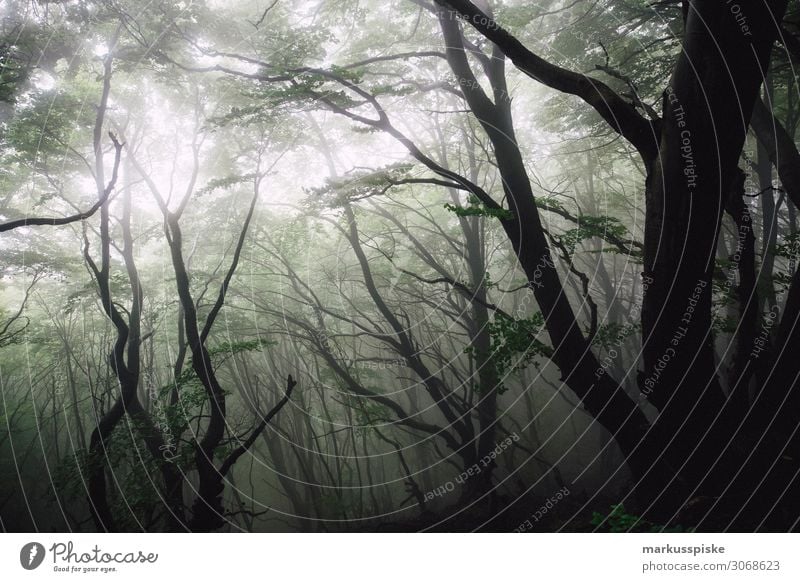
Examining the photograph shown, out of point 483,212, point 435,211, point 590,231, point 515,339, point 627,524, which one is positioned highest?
point 435,211

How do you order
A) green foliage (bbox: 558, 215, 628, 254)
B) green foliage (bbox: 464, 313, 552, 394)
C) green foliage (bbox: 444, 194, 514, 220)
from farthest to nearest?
green foliage (bbox: 558, 215, 628, 254), green foliage (bbox: 464, 313, 552, 394), green foliage (bbox: 444, 194, 514, 220)

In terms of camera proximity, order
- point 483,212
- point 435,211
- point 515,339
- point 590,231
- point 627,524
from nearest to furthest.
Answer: point 627,524 < point 483,212 < point 515,339 < point 590,231 < point 435,211

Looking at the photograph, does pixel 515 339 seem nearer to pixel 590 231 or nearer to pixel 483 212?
pixel 483 212

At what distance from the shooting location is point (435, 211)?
486 inches

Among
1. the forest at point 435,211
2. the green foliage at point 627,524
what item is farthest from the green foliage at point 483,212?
the green foliage at point 627,524

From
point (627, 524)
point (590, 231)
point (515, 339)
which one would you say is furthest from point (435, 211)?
point (627, 524)

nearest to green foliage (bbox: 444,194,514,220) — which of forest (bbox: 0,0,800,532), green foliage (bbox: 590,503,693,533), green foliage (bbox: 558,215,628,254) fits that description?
forest (bbox: 0,0,800,532)

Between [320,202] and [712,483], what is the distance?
5570mm

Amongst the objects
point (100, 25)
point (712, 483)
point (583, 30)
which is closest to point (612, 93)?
point (712, 483)

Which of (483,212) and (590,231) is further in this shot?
(590,231)

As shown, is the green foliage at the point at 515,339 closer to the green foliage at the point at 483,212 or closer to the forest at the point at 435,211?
the forest at the point at 435,211

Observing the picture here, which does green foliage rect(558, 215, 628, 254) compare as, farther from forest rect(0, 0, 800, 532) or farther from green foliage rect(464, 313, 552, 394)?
green foliage rect(464, 313, 552, 394)

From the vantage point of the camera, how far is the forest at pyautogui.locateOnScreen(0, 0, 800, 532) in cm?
288

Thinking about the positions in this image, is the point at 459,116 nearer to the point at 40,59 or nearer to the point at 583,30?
the point at 583,30
